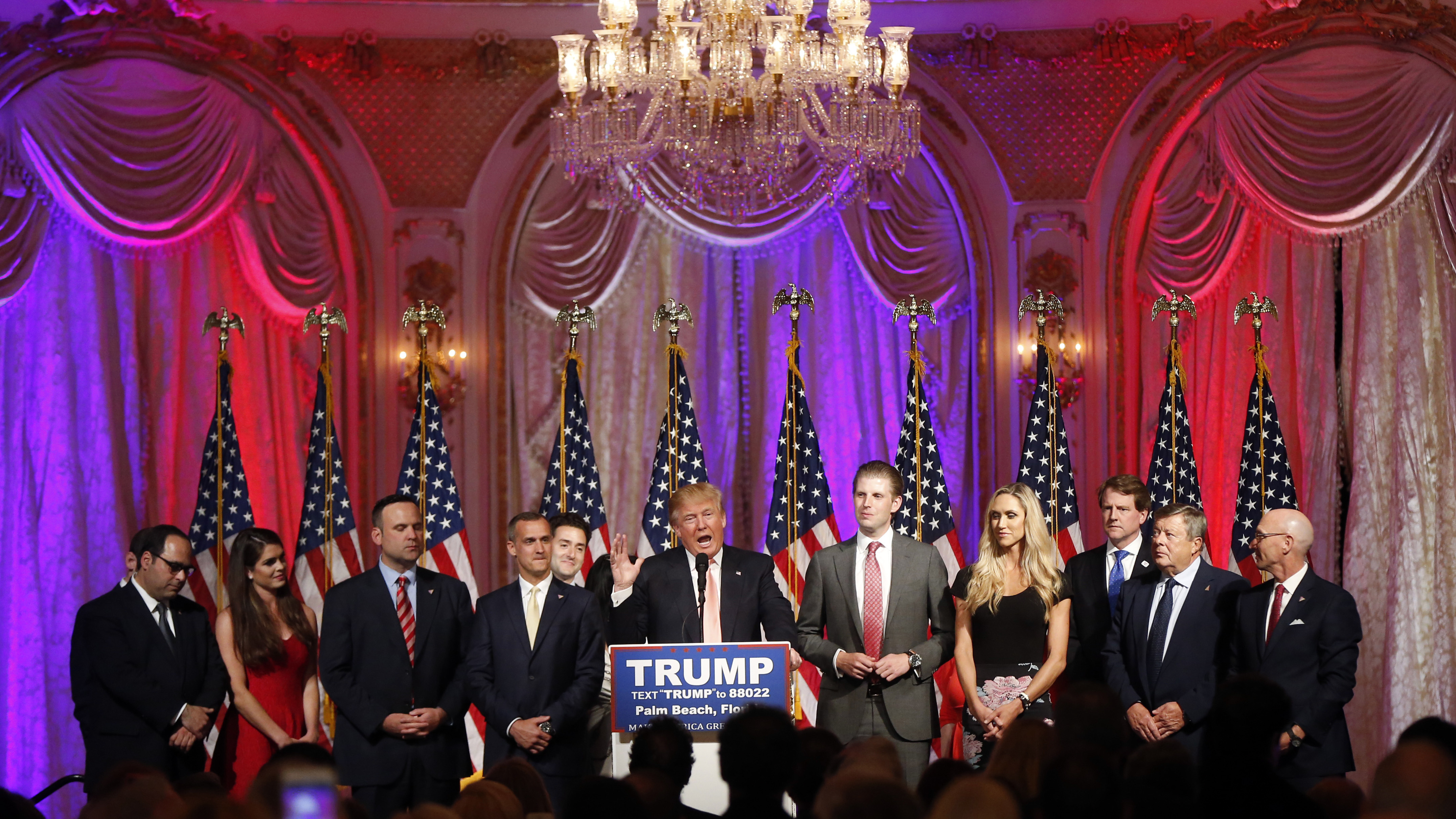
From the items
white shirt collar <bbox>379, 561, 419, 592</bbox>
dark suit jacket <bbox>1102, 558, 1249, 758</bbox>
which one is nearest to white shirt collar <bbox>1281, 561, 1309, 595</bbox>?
dark suit jacket <bbox>1102, 558, 1249, 758</bbox>

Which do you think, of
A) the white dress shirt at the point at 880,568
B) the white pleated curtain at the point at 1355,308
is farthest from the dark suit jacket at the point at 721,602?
the white pleated curtain at the point at 1355,308

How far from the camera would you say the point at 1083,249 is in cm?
895

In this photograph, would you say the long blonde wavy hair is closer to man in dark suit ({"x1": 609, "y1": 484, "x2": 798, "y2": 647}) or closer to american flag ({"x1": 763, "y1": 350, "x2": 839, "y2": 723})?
man in dark suit ({"x1": 609, "y1": 484, "x2": 798, "y2": 647})

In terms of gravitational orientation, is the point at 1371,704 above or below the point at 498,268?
below

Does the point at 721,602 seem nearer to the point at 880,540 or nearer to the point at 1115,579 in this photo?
the point at 880,540

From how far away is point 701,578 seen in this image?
5.34 metres

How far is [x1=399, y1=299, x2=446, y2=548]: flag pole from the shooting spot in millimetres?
8188

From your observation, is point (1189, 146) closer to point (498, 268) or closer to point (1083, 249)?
point (1083, 249)

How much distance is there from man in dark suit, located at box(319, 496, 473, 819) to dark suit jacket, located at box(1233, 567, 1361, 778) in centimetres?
293

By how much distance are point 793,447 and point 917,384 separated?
2.43ft

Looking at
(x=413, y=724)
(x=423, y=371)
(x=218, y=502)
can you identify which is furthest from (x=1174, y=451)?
(x=218, y=502)

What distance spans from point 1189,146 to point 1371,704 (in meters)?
3.37

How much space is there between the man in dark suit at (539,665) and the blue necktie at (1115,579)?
204 centimetres

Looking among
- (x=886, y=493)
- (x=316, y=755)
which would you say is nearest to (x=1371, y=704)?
(x=886, y=493)
